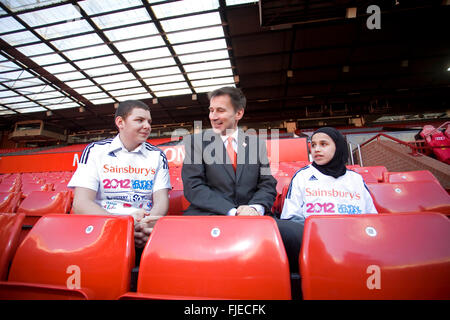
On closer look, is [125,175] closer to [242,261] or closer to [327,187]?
[242,261]

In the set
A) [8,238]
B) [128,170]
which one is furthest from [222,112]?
[8,238]

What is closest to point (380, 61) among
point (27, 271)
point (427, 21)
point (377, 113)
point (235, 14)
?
point (427, 21)

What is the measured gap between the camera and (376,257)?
0.73 meters

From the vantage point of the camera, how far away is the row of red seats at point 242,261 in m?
0.71

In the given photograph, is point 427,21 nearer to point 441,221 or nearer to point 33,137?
point 441,221

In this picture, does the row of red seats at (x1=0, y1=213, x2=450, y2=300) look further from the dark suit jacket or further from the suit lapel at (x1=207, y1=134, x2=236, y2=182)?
the suit lapel at (x1=207, y1=134, x2=236, y2=182)

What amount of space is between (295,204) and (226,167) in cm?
59

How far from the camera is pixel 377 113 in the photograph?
13062mm

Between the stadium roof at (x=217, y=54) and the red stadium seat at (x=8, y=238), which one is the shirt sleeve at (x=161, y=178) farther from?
the stadium roof at (x=217, y=54)

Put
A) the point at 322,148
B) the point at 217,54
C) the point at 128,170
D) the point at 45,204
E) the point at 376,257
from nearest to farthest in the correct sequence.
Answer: the point at 376,257
the point at 128,170
the point at 322,148
the point at 45,204
the point at 217,54

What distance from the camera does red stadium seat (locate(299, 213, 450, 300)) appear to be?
0.70 m

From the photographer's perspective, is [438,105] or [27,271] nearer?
[27,271]

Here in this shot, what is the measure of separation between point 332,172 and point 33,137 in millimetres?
18709

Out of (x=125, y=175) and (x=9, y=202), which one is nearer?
(x=125, y=175)
